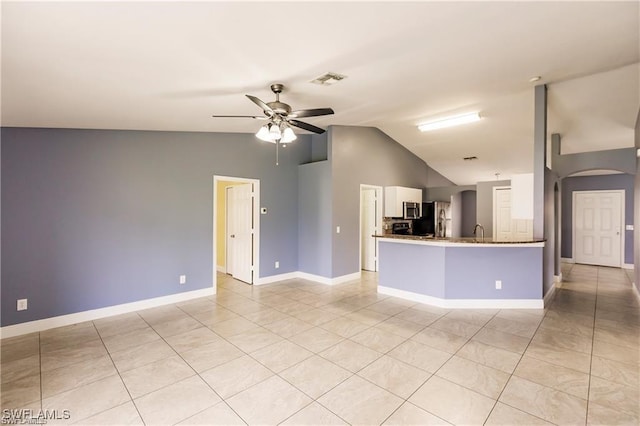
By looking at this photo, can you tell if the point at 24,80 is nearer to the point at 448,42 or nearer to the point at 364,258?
the point at 448,42

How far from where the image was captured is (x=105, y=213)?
3.97 meters

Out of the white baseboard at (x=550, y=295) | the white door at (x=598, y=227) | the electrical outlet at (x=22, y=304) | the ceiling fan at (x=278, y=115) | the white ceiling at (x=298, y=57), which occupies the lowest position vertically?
the white baseboard at (x=550, y=295)

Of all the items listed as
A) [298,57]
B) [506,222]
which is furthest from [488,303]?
[298,57]

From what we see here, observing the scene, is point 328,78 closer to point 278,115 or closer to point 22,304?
point 278,115

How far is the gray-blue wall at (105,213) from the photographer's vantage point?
11.2ft

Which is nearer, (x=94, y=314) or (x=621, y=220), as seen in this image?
(x=94, y=314)

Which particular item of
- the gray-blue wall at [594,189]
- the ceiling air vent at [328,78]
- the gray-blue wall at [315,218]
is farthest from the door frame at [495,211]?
the ceiling air vent at [328,78]

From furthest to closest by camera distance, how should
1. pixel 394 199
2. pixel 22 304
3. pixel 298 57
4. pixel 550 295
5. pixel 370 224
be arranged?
1. pixel 370 224
2. pixel 394 199
3. pixel 550 295
4. pixel 22 304
5. pixel 298 57

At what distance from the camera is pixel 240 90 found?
3.22 m

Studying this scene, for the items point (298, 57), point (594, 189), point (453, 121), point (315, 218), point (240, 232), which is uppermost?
point (453, 121)

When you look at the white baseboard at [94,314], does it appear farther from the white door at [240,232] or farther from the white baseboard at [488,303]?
the white baseboard at [488,303]

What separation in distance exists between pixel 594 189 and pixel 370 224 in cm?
604

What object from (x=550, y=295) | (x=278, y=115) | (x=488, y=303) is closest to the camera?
(x=278, y=115)

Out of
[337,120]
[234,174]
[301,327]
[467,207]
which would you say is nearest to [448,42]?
[337,120]
